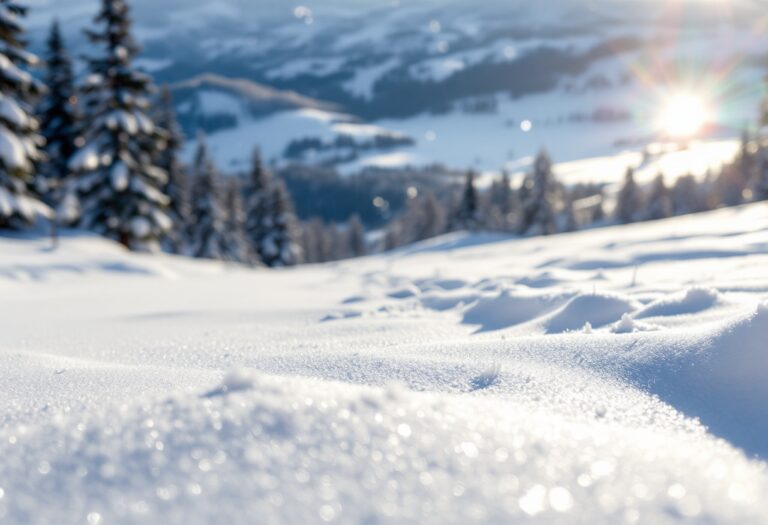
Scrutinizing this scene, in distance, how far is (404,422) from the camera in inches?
49.8

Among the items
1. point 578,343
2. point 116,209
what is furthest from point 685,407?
point 116,209

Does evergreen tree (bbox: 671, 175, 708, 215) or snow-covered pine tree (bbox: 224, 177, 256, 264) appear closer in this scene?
snow-covered pine tree (bbox: 224, 177, 256, 264)

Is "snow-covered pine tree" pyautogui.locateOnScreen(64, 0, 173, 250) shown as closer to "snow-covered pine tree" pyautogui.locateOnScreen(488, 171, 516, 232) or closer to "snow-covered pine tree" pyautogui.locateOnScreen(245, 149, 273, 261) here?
"snow-covered pine tree" pyautogui.locateOnScreen(245, 149, 273, 261)

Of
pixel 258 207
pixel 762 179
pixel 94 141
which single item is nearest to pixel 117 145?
pixel 94 141

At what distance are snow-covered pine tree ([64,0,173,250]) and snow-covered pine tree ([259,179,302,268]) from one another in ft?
42.1

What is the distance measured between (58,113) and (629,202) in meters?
41.8

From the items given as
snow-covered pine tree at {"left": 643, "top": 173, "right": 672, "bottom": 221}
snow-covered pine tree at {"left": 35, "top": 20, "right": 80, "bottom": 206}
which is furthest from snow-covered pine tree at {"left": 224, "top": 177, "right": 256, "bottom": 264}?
snow-covered pine tree at {"left": 643, "top": 173, "right": 672, "bottom": 221}

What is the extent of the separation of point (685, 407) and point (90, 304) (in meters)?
5.03

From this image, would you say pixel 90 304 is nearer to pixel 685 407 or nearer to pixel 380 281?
pixel 380 281

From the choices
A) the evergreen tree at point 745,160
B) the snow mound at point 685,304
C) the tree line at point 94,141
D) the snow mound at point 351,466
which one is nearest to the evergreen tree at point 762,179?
the evergreen tree at point 745,160

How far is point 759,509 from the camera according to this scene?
1.04m

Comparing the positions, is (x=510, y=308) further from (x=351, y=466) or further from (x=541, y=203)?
(x=541, y=203)

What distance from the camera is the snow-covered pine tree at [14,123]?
13039 millimetres

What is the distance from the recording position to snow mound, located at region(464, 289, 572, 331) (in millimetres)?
3352
